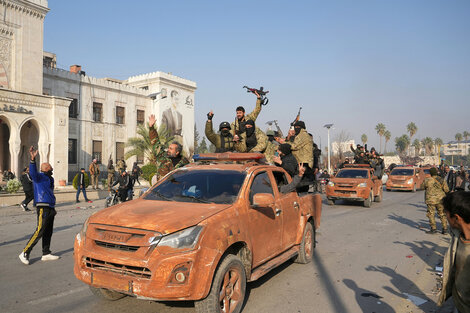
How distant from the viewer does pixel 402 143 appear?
120 metres

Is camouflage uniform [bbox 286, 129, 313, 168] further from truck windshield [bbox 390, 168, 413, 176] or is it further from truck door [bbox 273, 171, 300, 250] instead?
truck windshield [bbox 390, 168, 413, 176]

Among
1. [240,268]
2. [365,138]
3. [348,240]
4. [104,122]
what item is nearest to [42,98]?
[104,122]

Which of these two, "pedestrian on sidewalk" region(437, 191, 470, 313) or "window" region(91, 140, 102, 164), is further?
"window" region(91, 140, 102, 164)

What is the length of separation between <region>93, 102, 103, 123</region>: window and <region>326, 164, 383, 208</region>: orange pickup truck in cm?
2604

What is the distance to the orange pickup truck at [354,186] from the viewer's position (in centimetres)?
1599

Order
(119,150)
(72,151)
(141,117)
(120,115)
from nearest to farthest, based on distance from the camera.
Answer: (72,151), (119,150), (120,115), (141,117)

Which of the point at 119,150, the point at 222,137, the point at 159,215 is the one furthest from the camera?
the point at 119,150

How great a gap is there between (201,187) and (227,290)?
1.44m

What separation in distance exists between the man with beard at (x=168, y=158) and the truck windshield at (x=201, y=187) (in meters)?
2.08

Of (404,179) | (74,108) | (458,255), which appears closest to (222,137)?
(458,255)

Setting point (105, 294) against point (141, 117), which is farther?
point (141, 117)

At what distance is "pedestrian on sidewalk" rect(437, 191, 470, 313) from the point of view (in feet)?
7.97

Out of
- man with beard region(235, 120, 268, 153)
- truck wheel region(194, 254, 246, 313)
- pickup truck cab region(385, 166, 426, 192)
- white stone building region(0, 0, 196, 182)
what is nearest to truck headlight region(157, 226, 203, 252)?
truck wheel region(194, 254, 246, 313)

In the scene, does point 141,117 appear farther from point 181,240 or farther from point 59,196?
point 181,240
